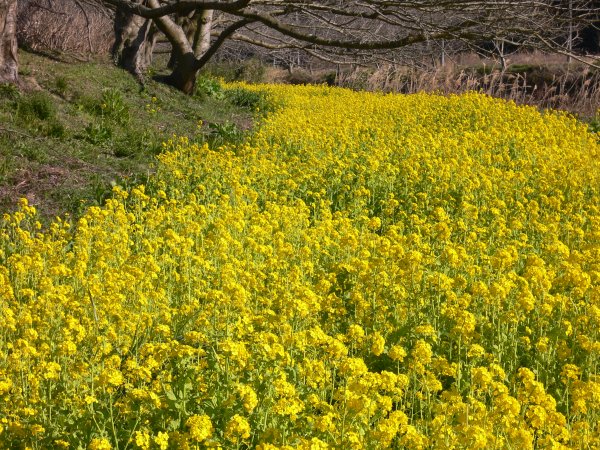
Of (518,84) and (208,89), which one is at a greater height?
(518,84)

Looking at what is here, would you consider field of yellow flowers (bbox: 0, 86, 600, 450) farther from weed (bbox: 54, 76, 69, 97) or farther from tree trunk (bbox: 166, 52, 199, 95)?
tree trunk (bbox: 166, 52, 199, 95)

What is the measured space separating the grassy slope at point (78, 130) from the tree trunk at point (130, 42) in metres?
0.64

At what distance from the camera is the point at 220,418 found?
10.3 ft

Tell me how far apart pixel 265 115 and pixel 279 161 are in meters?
5.82

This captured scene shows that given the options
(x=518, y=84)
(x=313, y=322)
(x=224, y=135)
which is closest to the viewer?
(x=313, y=322)

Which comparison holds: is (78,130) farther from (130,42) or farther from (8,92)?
(130,42)

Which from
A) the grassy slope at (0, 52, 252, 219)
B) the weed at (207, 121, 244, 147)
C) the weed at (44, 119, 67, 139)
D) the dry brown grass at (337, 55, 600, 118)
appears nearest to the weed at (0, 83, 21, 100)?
the grassy slope at (0, 52, 252, 219)

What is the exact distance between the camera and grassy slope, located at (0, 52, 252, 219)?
24.2 feet

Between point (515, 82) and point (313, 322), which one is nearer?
point (313, 322)

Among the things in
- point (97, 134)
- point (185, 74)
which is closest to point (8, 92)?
point (97, 134)

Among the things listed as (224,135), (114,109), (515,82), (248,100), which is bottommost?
(248,100)

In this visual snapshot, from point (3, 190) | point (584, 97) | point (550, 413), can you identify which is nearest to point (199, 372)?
point (550, 413)

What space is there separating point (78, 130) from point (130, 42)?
526 centimetres

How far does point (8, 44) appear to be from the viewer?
948 cm
